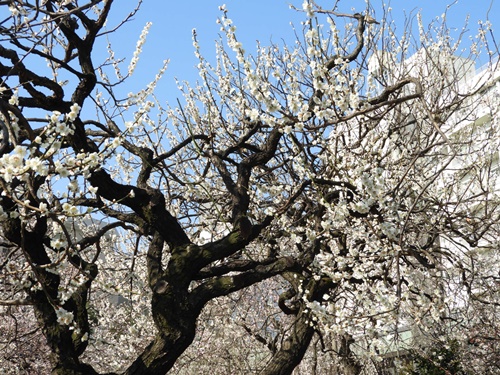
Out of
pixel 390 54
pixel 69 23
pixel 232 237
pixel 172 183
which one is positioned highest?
pixel 390 54

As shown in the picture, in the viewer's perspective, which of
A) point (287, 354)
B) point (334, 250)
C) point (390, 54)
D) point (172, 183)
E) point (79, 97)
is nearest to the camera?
point (79, 97)

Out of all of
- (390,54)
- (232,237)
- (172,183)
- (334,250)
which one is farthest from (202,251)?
(390,54)

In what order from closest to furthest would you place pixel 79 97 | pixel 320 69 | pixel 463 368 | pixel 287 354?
1. pixel 320 69
2. pixel 79 97
3. pixel 287 354
4. pixel 463 368

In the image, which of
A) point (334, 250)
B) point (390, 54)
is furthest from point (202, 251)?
point (390, 54)

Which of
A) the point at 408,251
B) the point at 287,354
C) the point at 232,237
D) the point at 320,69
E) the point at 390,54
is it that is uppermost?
the point at 390,54

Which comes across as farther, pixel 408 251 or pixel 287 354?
pixel 287 354

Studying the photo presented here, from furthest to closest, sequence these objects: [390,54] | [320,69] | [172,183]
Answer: [390,54], [172,183], [320,69]

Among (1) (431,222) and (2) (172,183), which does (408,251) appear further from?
(2) (172,183)

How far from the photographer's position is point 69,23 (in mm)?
4434

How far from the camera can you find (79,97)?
14.5 feet

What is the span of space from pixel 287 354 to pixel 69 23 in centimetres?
326

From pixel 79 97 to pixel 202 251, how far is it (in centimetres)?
140

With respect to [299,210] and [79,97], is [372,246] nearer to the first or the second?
[299,210]

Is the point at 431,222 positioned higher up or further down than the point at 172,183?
further down
